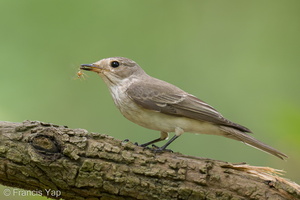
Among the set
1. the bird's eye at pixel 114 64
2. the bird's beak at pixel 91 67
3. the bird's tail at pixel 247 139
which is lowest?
the bird's tail at pixel 247 139

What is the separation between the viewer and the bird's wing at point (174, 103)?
5652 mm

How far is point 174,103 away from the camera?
5.83 metres

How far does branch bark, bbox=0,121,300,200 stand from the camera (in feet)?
13.9

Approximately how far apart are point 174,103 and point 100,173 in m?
1.84

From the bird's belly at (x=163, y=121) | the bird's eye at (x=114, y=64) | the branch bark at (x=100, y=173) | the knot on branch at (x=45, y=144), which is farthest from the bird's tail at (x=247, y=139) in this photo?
the knot on branch at (x=45, y=144)

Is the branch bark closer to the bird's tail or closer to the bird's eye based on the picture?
the bird's tail

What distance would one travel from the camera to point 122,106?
586 cm

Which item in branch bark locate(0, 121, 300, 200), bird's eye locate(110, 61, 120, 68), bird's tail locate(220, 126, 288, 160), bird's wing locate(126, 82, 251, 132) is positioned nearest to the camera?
branch bark locate(0, 121, 300, 200)

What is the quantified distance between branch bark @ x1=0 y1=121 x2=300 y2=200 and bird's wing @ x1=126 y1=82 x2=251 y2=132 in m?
1.14

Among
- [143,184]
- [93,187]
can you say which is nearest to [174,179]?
[143,184]

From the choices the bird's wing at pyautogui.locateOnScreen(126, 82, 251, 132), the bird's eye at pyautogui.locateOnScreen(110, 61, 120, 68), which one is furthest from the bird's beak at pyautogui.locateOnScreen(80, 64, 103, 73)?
the bird's wing at pyautogui.locateOnScreen(126, 82, 251, 132)

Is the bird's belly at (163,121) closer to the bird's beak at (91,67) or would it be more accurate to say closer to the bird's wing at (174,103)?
the bird's wing at (174,103)

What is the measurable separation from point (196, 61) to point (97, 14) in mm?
1706

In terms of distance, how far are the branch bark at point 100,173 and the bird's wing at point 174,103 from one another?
114cm
